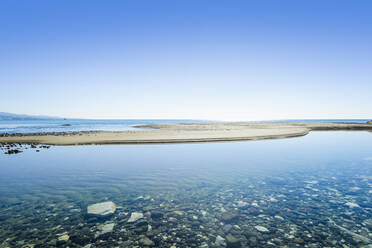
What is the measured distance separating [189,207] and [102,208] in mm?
2943

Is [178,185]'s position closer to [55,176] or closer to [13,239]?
[13,239]

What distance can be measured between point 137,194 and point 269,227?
4873 millimetres

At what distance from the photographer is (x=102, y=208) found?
6465mm

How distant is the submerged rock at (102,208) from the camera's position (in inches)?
242

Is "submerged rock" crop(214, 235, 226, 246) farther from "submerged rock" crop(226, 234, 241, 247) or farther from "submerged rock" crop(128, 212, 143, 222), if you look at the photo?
"submerged rock" crop(128, 212, 143, 222)

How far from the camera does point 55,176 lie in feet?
33.7

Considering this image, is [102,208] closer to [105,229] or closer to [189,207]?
[105,229]

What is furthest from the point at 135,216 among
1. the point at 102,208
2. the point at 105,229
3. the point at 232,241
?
the point at 232,241

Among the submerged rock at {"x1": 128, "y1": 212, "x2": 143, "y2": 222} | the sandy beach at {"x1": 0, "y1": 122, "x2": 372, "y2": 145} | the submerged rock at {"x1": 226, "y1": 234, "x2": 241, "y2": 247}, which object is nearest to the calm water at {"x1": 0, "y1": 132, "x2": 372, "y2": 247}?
the submerged rock at {"x1": 226, "y1": 234, "x2": 241, "y2": 247}

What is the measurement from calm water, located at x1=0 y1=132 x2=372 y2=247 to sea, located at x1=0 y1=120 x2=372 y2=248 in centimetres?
3

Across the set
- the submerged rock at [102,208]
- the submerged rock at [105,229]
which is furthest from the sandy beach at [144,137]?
the submerged rock at [105,229]

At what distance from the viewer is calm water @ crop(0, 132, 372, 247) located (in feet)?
15.6

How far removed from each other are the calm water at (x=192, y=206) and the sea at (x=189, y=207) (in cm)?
3

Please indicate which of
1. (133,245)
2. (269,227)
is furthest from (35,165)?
(269,227)
